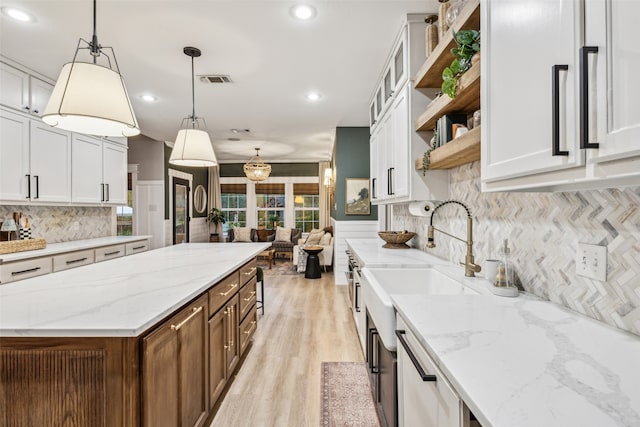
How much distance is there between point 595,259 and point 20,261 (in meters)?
3.87

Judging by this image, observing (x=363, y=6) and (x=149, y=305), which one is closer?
(x=149, y=305)

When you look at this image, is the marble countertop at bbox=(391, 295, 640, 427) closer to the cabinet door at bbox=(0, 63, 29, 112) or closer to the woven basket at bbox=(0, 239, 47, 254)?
the woven basket at bbox=(0, 239, 47, 254)

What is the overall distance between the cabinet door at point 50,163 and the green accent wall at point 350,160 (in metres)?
3.78

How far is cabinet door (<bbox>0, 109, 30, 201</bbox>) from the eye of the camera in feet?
10.2

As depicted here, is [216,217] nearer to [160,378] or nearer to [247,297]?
[247,297]

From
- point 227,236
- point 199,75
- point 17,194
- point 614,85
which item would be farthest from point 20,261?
point 227,236

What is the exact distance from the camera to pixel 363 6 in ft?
7.92

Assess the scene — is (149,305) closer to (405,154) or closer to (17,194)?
(405,154)

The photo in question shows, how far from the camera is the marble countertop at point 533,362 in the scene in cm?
64

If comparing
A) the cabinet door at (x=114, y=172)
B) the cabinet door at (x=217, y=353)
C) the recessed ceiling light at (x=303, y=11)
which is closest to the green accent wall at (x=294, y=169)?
the cabinet door at (x=114, y=172)

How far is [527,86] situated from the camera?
1008mm

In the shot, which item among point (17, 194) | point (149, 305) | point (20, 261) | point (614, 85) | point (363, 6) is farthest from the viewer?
point (17, 194)

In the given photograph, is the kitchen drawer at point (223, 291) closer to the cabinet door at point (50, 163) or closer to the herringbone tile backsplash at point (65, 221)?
the cabinet door at point (50, 163)

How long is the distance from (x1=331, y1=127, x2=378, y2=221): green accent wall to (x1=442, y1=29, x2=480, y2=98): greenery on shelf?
4.14 m
